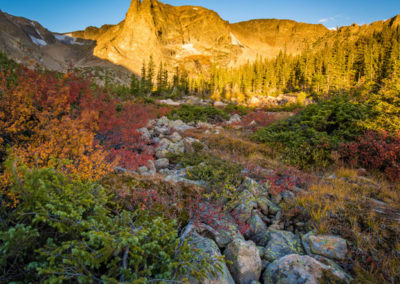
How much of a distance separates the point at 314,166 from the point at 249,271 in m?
6.52

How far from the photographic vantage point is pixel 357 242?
3346 millimetres

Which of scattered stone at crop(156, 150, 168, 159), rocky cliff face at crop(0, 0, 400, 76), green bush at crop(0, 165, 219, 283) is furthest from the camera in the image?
rocky cliff face at crop(0, 0, 400, 76)

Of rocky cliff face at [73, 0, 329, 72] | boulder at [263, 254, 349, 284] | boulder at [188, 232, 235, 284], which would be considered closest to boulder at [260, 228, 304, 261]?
boulder at [263, 254, 349, 284]

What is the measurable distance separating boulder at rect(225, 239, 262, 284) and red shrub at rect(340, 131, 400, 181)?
6.33m

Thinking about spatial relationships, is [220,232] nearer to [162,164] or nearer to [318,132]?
[162,164]

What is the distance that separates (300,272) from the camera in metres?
2.73

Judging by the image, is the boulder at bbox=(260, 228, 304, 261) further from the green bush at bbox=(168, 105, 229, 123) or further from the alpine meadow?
the green bush at bbox=(168, 105, 229, 123)

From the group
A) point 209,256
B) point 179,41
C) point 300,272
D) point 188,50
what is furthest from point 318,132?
point 179,41

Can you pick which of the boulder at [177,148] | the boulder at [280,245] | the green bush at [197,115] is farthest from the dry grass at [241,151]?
the green bush at [197,115]

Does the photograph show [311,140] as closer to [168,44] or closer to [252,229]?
[252,229]

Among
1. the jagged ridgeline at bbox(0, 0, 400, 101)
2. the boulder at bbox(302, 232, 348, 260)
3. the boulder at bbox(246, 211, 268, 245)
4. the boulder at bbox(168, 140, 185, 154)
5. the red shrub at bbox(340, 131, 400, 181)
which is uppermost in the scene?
the jagged ridgeline at bbox(0, 0, 400, 101)

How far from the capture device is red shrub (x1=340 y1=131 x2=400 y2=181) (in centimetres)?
655

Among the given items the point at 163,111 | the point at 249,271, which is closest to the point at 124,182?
the point at 249,271

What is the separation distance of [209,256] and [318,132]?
915 cm
